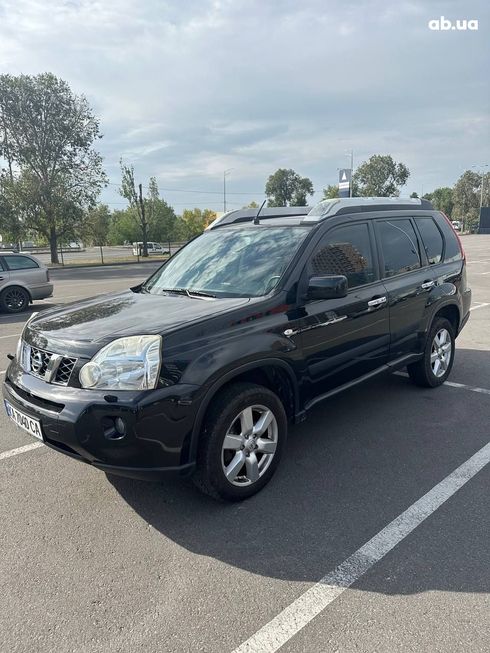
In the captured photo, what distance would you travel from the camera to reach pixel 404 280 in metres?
4.54

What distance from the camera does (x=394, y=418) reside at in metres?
4.44

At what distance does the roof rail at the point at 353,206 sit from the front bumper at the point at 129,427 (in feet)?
6.38

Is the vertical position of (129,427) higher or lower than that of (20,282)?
lower

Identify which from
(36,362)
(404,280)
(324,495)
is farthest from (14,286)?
(324,495)

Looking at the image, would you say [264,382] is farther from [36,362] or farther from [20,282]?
[20,282]

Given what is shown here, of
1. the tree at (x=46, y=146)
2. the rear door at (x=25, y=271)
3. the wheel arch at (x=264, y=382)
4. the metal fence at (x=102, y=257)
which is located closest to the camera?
the wheel arch at (x=264, y=382)

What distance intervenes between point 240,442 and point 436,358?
119 inches

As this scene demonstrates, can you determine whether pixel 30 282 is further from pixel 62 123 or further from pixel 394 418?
pixel 62 123

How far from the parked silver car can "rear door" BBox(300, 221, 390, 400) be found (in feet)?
32.9

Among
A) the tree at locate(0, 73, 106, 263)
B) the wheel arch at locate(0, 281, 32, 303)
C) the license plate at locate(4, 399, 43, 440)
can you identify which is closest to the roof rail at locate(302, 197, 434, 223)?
the license plate at locate(4, 399, 43, 440)

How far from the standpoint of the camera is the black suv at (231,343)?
8.90 ft

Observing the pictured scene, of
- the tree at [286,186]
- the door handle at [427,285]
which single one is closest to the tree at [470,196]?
the tree at [286,186]

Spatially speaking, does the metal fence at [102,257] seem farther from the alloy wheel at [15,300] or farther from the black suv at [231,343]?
the black suv at [231,343]

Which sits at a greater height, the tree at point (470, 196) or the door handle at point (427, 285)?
the tree at point (470, 196)
